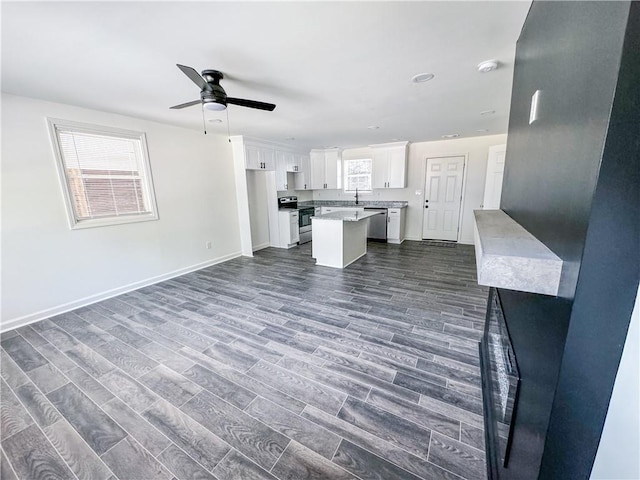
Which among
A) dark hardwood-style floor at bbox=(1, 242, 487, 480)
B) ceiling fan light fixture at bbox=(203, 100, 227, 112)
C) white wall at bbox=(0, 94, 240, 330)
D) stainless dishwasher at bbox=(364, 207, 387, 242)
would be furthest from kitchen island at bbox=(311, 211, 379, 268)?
ceiling fan light fixture at bbox=(203, 100, 227, 112)

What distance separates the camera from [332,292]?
349 centimetres

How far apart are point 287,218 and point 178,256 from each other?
244 cm

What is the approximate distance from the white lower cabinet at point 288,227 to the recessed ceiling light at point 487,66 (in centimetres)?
437

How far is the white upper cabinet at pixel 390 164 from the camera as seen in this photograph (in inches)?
235

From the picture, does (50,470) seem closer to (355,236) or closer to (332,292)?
(332,292)

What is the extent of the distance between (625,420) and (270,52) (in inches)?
97.6

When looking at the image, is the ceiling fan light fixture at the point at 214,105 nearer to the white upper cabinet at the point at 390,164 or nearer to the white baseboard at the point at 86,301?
the white baseboard at the point at 86,301

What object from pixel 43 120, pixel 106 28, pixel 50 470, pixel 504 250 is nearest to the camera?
pixel 504 250

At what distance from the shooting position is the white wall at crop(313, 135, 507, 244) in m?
5.52

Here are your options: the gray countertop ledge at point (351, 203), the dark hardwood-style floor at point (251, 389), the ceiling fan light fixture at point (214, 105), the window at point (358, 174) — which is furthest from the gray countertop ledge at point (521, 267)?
the window at point (358, 174)

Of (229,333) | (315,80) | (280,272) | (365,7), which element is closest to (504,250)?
(365,7)

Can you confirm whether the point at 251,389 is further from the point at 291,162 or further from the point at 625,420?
the point at 291,162

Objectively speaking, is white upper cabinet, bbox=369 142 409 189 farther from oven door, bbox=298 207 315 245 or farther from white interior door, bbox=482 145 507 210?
oven door, bbox=298 207 315 245

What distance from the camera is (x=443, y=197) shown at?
603 centimetres
